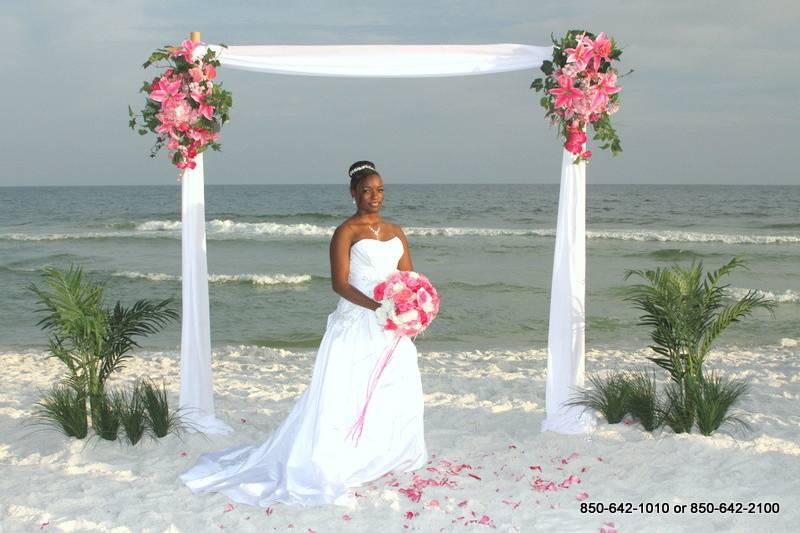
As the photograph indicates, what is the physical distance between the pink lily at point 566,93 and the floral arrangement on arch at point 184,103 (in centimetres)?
259

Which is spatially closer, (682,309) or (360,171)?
(360,171)

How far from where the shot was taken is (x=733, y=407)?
7.04m

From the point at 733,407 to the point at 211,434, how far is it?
15.0 ft

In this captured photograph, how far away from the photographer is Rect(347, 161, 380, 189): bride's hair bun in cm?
537

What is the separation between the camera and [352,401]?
5406 mm

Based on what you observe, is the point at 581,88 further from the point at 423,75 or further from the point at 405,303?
the point at 405,303

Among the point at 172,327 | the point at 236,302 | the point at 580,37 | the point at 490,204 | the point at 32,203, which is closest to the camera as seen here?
the point at 580,37

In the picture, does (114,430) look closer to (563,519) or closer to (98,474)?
(98,474)

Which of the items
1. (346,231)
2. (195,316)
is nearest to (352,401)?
(346,231)

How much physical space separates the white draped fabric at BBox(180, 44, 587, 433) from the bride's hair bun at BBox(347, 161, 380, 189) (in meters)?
1.23

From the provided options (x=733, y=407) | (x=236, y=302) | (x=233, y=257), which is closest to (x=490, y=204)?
(x=233, y=257)

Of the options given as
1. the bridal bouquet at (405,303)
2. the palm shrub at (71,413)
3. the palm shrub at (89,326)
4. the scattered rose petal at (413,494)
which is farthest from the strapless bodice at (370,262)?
the palm shrub at (71,413)

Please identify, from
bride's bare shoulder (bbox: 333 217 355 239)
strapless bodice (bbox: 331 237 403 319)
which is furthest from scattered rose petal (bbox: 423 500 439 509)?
bride's bare shoulder (bbox: 333 217 355 239)

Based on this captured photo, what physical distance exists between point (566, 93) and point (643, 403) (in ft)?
8.33
